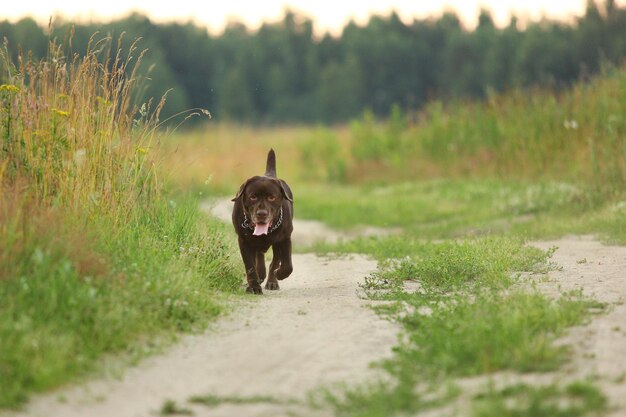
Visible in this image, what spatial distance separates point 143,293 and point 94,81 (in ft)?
7.78

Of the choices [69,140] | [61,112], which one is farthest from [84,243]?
[69,140]

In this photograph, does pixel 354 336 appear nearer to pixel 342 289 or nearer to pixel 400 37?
pixel 342 289

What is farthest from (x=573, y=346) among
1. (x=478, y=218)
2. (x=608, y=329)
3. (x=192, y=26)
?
(x=192, y=26)

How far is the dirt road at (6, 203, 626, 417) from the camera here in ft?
15.7

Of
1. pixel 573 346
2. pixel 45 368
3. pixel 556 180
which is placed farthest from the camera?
pixel 556 180

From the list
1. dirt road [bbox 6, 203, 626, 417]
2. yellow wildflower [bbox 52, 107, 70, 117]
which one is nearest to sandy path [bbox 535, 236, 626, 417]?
dirt road [bbox 6, 203, 626, 417]

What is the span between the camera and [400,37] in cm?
7181

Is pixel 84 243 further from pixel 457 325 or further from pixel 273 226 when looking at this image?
pixel 457 325

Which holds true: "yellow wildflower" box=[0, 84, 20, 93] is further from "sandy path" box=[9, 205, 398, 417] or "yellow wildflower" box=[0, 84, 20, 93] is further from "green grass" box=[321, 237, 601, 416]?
"green grass" box=[321, 237, 601, 416]

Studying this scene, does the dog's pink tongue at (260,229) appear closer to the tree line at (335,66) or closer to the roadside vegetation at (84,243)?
the roadside vegetation at (84,243)

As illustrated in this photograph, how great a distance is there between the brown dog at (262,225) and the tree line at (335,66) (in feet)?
154

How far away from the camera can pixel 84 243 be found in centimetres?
639

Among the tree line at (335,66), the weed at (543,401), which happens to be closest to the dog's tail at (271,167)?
the weed at (543,401)

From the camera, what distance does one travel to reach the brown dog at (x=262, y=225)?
26.2 feet
